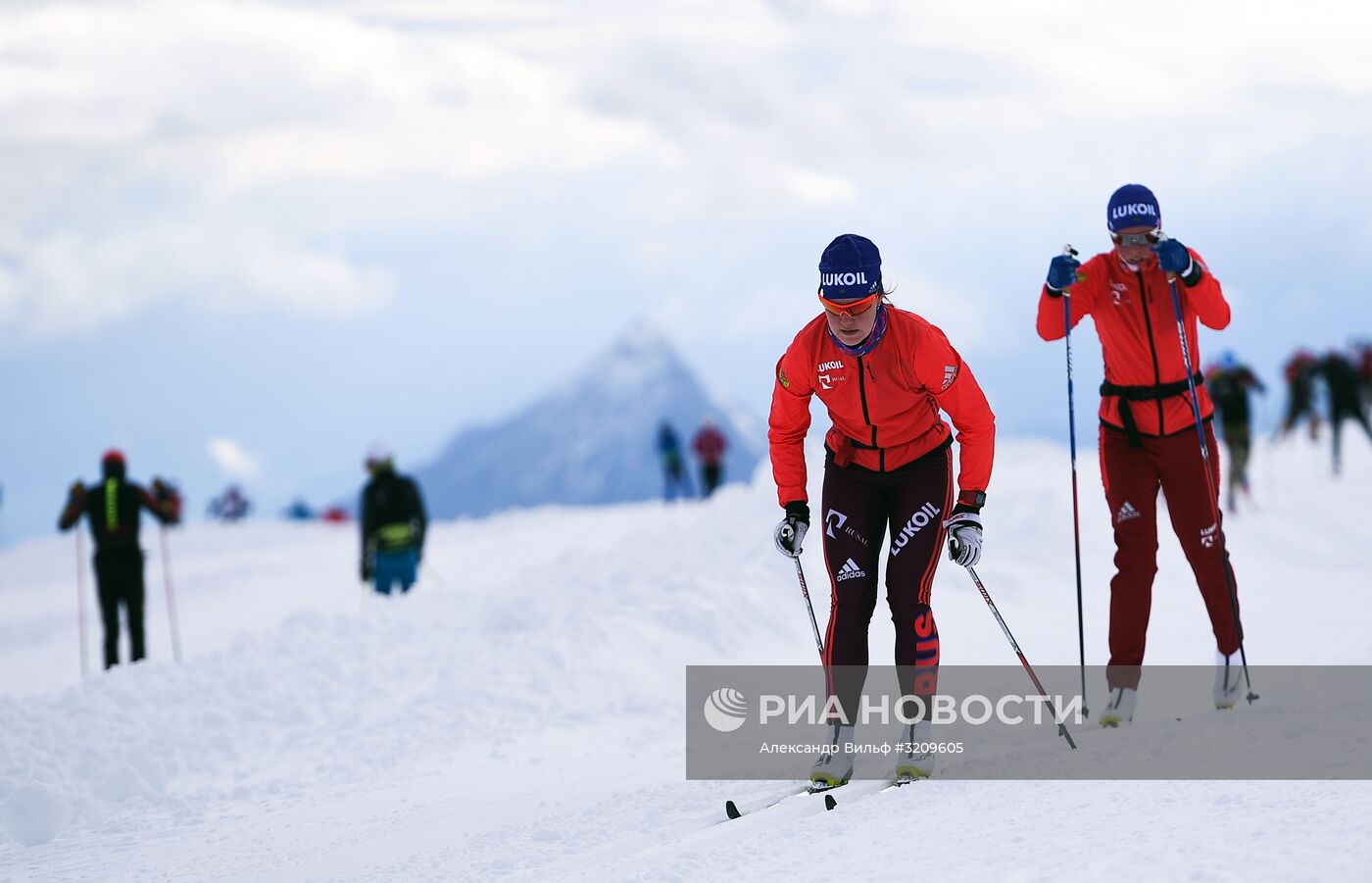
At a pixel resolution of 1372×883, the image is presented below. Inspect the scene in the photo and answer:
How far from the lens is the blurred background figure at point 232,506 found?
36.7m

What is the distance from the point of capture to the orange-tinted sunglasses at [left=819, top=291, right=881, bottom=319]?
457cm

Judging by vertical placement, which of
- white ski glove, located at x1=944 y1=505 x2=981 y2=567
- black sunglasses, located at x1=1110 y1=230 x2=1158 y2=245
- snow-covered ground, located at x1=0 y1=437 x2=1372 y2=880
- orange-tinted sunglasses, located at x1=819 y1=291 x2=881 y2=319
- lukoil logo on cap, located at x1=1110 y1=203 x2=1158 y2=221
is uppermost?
lukoil logo on cap, located at x1=1110 y1=203 x2=1158 y2=221

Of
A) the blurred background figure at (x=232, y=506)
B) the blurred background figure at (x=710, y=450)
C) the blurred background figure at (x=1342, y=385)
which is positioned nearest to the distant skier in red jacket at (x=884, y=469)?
the blurred background figure at (x=1342, y=385)

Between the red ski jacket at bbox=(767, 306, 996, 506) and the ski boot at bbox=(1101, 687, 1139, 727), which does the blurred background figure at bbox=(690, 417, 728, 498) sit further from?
the red ski jacket at bbox=(767, 306, 996, 506)

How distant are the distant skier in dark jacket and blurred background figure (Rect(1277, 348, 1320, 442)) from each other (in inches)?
680

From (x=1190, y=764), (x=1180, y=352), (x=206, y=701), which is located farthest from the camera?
(x=206, y=701)

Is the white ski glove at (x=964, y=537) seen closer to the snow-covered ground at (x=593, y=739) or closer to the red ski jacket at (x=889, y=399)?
the red ski jacket at (x=889, y=399)

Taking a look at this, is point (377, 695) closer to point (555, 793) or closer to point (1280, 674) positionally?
point (555, 793)

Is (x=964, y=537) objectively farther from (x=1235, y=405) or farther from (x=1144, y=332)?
(x=1235, y=405)

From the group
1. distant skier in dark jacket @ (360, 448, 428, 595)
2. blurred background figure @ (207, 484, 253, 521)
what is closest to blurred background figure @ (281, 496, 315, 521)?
blurred background figure @ (207, 484, 253, 521)

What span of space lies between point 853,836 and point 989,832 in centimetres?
44

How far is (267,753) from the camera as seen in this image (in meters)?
7.34

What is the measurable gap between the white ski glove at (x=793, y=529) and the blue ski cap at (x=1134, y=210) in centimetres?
199

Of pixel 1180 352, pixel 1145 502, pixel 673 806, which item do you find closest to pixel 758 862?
pixel 673 806
